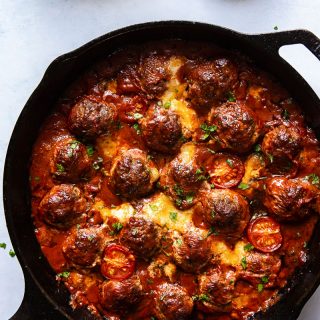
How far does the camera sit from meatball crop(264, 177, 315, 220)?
5.70 metres

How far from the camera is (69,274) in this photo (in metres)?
6.06

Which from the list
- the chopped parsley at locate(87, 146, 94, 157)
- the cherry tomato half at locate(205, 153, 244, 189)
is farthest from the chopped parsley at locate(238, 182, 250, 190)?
the chopped parsley at locate(87, 146, 94, 157)

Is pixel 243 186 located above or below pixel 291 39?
below

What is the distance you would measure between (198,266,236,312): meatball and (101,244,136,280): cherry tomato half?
0.70 metres

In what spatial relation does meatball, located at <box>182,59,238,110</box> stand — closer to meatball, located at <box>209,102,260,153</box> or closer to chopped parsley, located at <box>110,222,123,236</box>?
meatball, located at <box>209,102,260,153</box>

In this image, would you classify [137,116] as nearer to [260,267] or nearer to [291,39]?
[291,39]

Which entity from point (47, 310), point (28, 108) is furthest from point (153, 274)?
point (28, 108)

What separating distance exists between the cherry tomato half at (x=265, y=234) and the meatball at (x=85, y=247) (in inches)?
57.4

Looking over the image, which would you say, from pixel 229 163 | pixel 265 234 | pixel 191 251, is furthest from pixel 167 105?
pixel 265 234

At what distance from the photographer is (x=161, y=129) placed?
5734 mm

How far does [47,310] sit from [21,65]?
255cm

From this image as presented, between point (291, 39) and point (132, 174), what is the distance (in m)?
1.89

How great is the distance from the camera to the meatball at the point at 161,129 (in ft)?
18.8

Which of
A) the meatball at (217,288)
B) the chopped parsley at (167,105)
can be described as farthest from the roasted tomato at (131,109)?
the meatball at (217,288)
